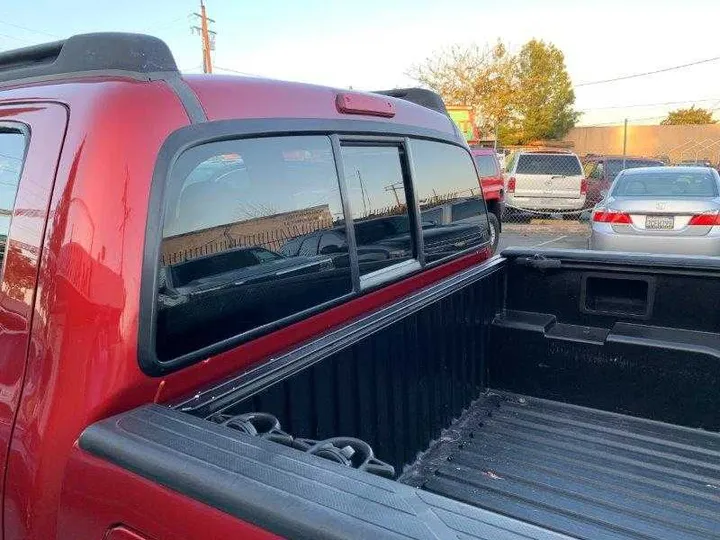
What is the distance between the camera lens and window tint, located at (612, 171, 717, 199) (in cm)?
890

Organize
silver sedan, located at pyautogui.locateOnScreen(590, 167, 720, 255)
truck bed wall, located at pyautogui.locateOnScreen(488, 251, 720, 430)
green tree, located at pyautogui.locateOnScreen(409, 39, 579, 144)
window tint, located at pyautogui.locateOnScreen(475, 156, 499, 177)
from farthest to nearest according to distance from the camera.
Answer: green tree, located at pyautogui.locateOnScreen(409, 39, 579, 144)
window tint, located at pyautogui.locateOnScreen(475, 156, 499, 177)
silver sedan, located at pyautogui.locateOnScreen(590, 167, 720, 255)
truck bed wall, located at pyautogui.locateOnScreen(488, 251, 720, 430)

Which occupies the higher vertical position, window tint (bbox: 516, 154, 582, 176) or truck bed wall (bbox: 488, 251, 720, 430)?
window tint (bbox: 516, 154, 582, 176)

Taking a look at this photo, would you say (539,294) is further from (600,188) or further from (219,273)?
(600,188)

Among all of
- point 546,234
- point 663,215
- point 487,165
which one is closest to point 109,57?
point 663,215

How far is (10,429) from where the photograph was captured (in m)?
1.35

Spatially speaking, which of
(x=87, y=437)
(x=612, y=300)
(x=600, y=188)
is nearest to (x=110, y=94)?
(x=87, y=437)

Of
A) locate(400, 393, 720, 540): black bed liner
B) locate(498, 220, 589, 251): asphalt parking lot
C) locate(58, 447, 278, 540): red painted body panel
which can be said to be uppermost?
locate(58, 447, 278, 540): red painted body panel

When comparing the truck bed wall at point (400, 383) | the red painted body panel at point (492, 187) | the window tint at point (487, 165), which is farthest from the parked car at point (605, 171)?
the truck bed wall at point (400, 383)

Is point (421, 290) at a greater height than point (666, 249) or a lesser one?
greater

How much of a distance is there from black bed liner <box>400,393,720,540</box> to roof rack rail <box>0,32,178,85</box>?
1851mm

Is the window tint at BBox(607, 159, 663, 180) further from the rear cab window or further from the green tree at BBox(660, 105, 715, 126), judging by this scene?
the green tree at BBox(660, 105, 715, 126)

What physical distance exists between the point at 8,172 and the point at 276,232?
752 mm

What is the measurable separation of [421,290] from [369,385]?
64 cm


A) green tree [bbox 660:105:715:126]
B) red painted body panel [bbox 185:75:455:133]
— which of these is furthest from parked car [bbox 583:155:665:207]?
green tree [bbox 660:105:715:126]
